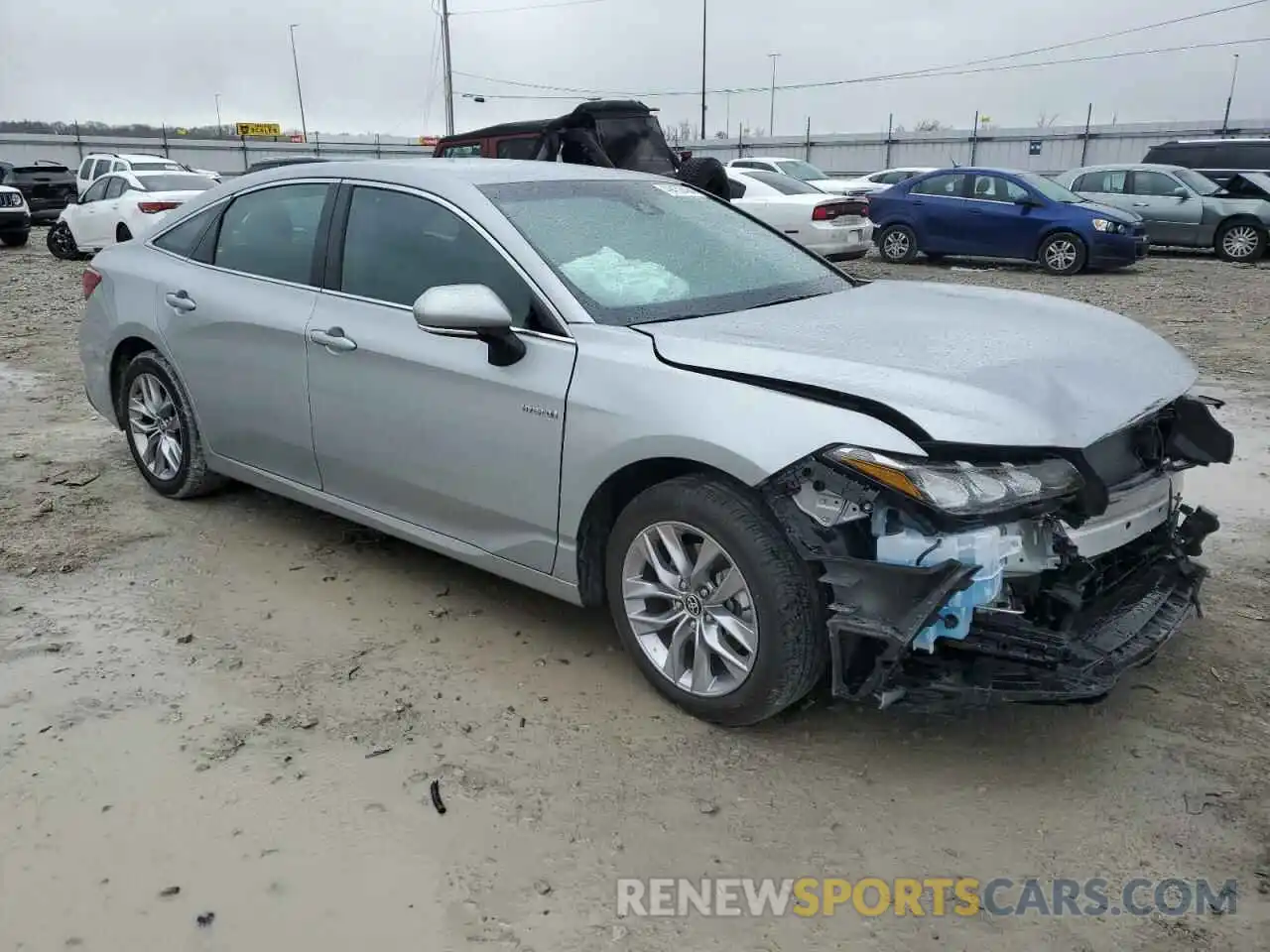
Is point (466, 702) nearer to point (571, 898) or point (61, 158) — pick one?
point (571, 898)

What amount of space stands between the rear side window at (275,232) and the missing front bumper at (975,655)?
2.59 m

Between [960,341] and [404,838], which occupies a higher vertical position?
[960,341]

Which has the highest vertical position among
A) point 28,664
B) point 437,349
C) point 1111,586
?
point 437,349

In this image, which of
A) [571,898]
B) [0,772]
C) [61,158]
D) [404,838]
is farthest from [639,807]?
[61,158]

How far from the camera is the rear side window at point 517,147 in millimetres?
11227

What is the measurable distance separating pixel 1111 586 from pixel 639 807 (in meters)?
1.49

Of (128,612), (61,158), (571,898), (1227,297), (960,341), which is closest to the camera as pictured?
(571,898)

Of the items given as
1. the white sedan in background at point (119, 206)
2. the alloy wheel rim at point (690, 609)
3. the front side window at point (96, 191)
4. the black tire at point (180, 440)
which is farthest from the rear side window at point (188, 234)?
the front side window at point (96, 191)

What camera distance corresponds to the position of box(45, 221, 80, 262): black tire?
1684 cm

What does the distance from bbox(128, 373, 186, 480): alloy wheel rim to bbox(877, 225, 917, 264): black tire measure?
43.8ft

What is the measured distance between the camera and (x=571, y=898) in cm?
244

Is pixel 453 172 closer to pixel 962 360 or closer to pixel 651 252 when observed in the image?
pixel 651 252

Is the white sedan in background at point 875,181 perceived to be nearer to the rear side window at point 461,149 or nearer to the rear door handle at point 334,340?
the rear side window at point 461,149

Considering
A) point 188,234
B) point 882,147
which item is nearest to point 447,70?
point 882,147
